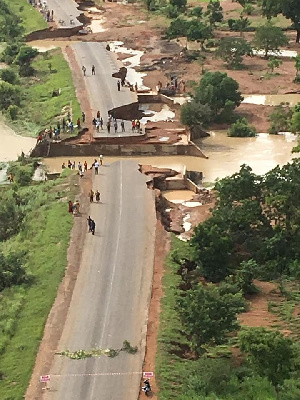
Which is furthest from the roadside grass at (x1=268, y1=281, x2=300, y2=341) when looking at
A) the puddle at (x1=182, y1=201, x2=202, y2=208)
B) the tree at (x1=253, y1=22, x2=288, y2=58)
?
the tree at (x1=253, y1=22, x2=288, y2=58)

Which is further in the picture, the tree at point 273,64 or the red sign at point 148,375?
the tree at point 273,64

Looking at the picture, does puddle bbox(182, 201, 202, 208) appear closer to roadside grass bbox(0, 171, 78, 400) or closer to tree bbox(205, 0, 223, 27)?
roadside grass bbox(0, 171, 78, 400)

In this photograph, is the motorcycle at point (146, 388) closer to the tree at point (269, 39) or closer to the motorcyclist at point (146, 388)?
the motorcyclist at point (146, 388)

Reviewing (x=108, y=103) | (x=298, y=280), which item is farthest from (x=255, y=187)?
(x=108, y=103)

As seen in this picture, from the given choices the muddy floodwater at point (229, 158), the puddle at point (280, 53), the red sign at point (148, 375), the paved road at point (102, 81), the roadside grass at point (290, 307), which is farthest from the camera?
the puddle at point (280, 53)

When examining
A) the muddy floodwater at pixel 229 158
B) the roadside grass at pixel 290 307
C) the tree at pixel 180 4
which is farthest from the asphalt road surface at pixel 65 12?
the roadside grass at pixel 290 307

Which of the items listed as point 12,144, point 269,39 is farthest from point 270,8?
point 12,144
